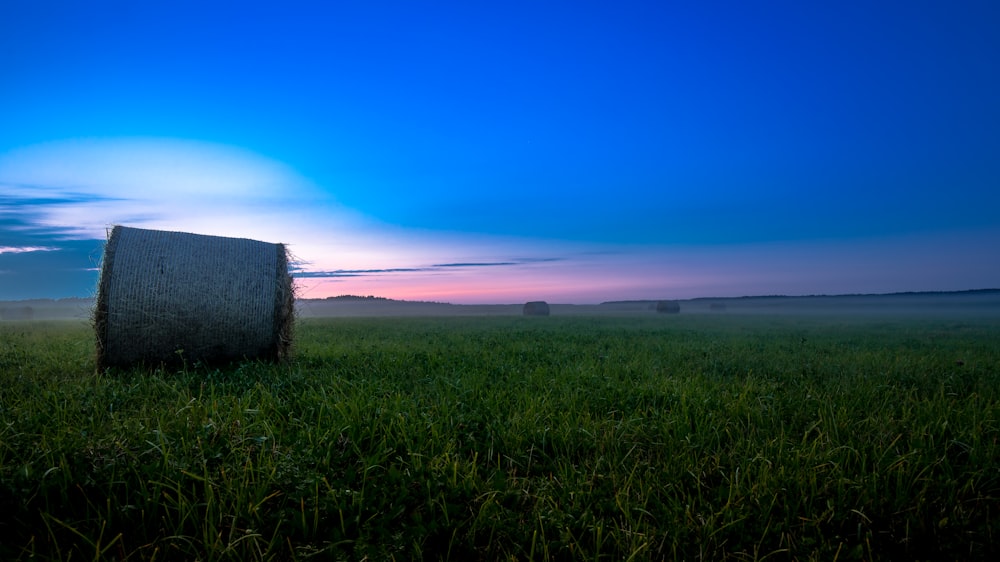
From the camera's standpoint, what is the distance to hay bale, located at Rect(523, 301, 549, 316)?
40688 mm

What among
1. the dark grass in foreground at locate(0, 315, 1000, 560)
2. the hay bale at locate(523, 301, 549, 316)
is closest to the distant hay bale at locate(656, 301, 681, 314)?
the hay bale at locate(523, 301, 549, 316)

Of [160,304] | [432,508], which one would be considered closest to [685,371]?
[432,508]

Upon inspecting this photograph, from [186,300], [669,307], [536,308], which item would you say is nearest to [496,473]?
[186,300]

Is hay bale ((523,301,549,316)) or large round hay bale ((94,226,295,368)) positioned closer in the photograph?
large round hay bale ((94,226,295,368))

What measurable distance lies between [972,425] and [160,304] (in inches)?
405

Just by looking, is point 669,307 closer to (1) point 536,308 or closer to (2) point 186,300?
(1) point 536,308

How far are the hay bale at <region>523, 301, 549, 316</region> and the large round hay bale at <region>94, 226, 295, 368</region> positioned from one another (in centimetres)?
3225

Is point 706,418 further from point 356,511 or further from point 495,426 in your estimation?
point 356,511

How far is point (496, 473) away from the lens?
361 centimetres

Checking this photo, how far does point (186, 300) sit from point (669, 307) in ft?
135

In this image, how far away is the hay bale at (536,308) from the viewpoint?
133 feet

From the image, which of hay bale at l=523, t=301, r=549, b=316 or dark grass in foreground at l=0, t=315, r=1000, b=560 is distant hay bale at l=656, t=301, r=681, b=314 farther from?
dark grass in foreground at l=0, t=315, r=1000, b=560

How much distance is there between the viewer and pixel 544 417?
192 inches

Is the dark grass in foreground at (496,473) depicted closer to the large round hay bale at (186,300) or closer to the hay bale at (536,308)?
the large round hay bale at (186,300)
